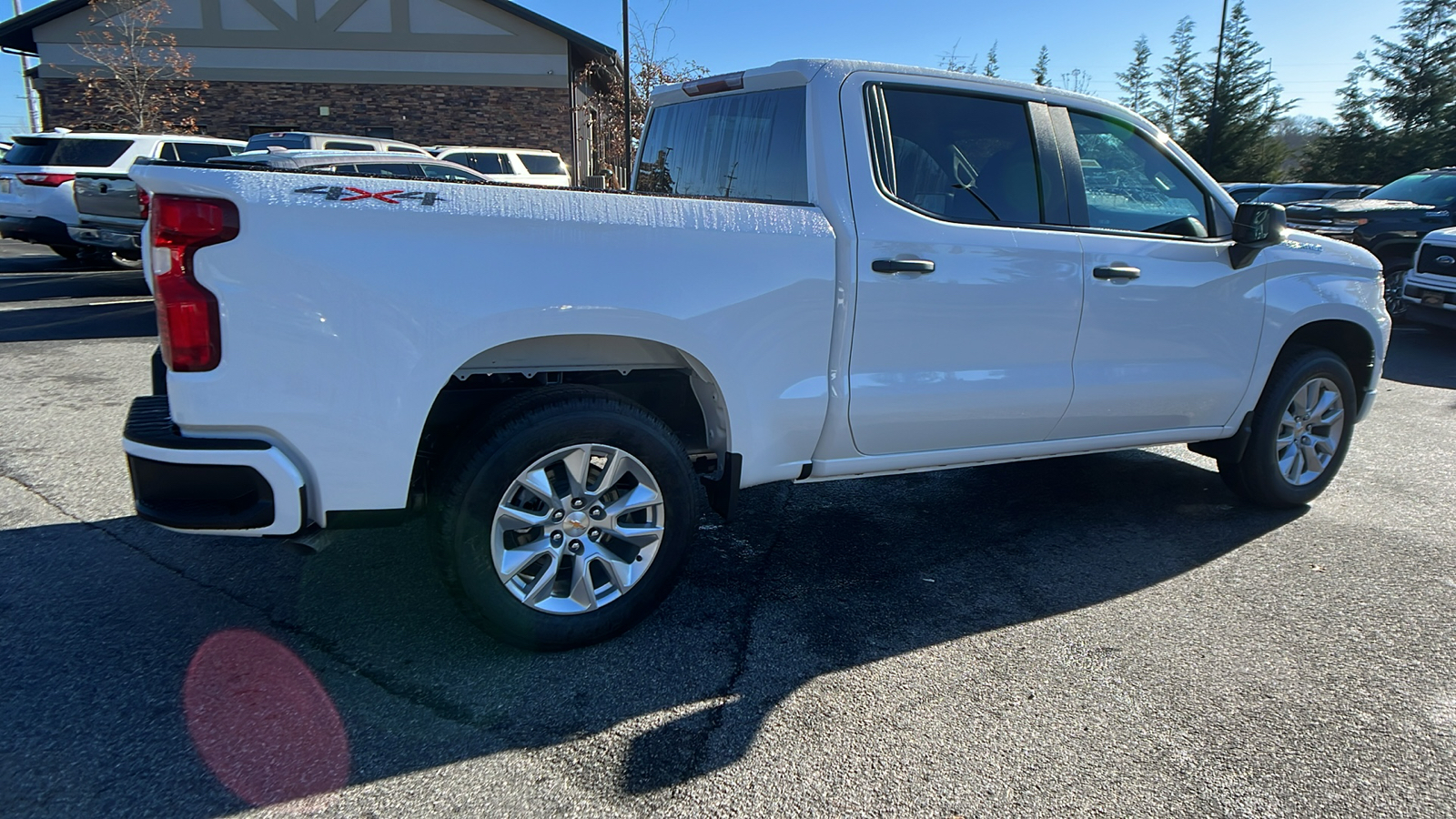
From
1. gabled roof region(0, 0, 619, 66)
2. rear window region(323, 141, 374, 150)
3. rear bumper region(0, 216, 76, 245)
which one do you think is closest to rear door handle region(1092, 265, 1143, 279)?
rear bumper region(0, 216, 76, 245)

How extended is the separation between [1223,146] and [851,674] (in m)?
41.5

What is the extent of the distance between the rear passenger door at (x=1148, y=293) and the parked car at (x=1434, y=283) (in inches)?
310

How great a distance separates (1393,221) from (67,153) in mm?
17331

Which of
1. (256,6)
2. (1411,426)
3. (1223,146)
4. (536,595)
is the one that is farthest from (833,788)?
(1223,146)

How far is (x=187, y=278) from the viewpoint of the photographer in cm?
252

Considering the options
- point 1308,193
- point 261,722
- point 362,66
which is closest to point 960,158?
point 261,722

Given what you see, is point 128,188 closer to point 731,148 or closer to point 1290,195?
point 731,148

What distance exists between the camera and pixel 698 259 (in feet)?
10.1

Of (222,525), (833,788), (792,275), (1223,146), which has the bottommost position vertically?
(833,788)

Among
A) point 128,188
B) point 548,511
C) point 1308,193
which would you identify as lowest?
point 548,511

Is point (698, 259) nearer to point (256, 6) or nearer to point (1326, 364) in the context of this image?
point (1326, 364)

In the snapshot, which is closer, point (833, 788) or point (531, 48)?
point (833, 788)

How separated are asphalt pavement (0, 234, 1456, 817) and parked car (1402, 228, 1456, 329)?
699cm

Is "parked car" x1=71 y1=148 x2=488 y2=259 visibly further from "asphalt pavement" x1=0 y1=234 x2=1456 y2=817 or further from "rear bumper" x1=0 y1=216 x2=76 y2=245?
"asphalt pavement" x1=0 y1=234 x2=1456 y2=817
